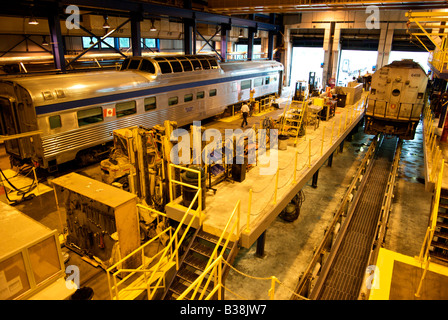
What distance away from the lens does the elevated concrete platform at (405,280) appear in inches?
189

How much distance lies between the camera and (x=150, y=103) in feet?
45.4

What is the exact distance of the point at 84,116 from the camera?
11.3 metres

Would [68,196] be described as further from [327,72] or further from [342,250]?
[327,72]

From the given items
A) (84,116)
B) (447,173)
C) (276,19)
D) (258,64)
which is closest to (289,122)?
(447,173)

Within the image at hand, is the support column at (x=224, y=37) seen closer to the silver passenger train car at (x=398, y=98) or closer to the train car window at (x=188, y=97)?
the train car window at (x=188, y=97)

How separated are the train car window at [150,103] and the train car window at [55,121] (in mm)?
3887

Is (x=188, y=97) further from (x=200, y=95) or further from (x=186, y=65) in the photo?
(x=186, y=65)

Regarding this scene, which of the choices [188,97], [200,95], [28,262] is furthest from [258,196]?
[200,95]

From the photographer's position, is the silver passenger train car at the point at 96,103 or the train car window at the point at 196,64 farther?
the train car window at the point at 196,64

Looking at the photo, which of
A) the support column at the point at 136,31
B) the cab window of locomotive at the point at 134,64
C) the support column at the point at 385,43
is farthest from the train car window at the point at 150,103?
the support column at the point at 385,43

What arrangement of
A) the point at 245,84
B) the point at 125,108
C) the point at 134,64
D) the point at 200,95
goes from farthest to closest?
1. the point at 245,84
2. the point at 200,95
3. the point at 134,64
4. the point at 125,108

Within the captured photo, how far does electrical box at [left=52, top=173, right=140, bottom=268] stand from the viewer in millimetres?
6883

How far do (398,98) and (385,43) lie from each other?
15333 mm

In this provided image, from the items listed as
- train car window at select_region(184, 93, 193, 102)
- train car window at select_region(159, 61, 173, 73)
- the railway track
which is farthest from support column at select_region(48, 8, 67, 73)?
the railway track
